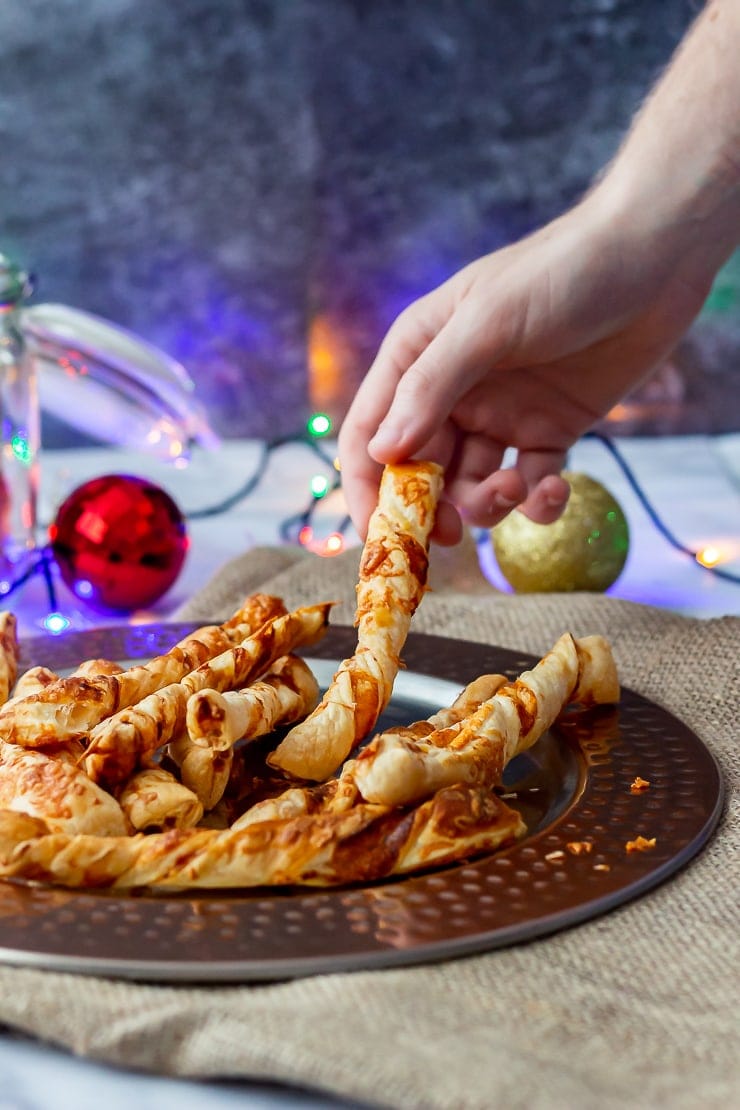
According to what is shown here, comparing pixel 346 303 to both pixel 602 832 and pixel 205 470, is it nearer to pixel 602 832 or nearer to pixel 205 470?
pixel 205 470

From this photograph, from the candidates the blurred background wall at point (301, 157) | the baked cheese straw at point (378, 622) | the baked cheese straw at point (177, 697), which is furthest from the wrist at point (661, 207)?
the blurred background wall at point (301, 157)

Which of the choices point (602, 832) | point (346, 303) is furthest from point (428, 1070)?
point (346, 303)

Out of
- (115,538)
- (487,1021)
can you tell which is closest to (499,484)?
(115,538)

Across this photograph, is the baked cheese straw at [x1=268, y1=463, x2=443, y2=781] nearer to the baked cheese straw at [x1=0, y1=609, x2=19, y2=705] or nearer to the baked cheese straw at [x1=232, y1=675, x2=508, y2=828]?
the baked cheese straw at [x1=232, y1=675, x2=508, y2=828]

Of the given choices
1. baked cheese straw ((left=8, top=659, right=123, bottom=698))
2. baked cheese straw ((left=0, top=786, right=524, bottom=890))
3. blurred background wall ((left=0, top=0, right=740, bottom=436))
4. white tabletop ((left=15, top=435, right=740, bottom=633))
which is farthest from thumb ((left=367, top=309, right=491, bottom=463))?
blurred background wall ((left=0, top=0, right=740, bottom=436))

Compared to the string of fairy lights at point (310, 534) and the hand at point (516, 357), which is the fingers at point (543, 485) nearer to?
the hand at point (516, 357)

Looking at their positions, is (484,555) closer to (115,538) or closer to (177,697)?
(115,538)
